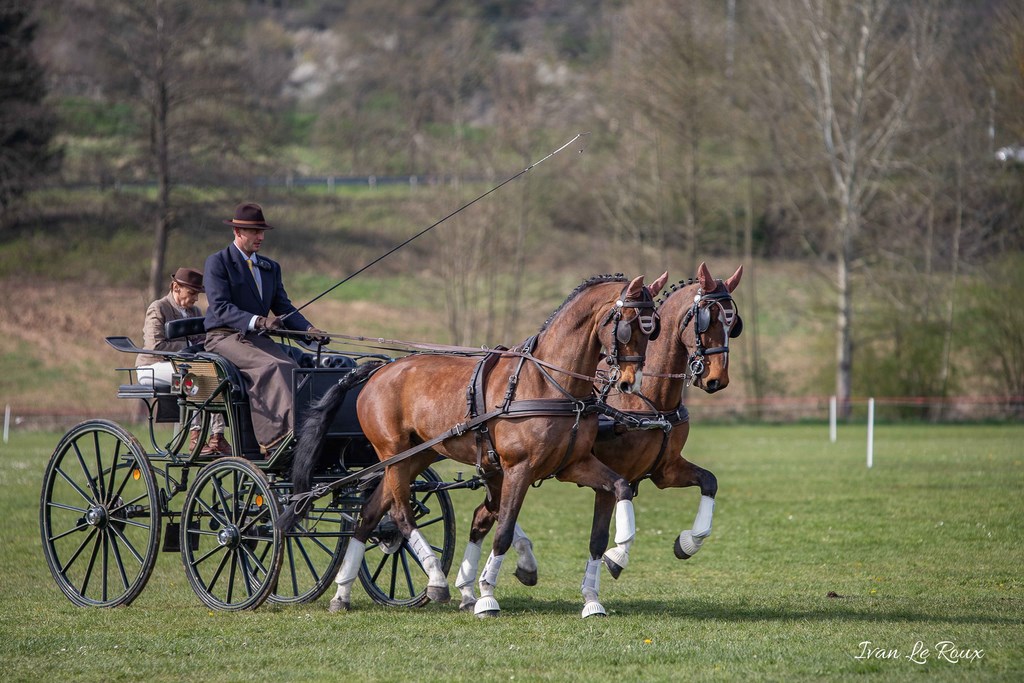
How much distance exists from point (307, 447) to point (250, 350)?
0.79 metres

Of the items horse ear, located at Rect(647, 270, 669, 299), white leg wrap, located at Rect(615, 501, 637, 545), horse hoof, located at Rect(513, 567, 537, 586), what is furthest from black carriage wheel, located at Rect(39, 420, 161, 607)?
horse ear, located at Rect(647, 270, 669, 299)

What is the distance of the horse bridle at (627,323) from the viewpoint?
7070mm

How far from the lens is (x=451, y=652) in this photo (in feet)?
21.6

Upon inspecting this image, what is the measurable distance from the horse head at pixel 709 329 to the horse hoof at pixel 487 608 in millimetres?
1944

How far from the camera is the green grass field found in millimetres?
6164

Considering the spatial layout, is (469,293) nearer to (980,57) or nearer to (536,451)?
(980,57)

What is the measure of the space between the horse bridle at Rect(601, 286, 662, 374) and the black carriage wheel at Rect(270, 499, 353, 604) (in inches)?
91.7

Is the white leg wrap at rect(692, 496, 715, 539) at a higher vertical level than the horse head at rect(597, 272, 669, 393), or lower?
lower

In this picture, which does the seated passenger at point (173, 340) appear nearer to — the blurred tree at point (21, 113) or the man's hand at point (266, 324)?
the man's hand at point (266, 324)

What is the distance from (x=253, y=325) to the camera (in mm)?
8195

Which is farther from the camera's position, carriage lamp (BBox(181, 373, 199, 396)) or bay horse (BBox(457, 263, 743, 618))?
carriage lamp (BBox(181, 373, 199, 396))

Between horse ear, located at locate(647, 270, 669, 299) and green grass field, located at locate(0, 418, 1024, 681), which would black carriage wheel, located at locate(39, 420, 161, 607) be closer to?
green grass field, located at locate(0, 418, 1024, 681)

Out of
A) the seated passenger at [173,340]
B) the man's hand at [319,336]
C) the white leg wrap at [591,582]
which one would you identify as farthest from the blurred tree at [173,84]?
the white leg wrap at [591,582]
